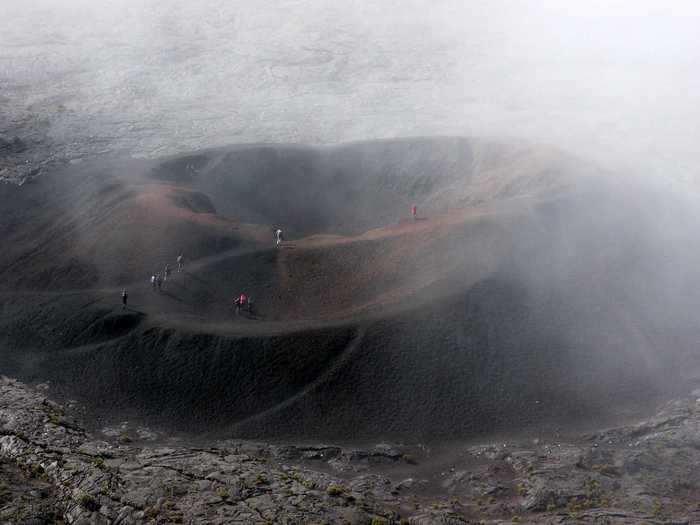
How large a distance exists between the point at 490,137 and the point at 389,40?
3408cm

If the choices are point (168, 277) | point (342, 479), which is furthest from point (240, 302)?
point (342, 479)

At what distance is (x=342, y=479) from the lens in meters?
24.8

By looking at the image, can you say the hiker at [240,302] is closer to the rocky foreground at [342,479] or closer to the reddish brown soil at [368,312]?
the reddish brown soil at [368,312]

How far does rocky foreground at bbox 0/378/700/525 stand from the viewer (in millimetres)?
21562

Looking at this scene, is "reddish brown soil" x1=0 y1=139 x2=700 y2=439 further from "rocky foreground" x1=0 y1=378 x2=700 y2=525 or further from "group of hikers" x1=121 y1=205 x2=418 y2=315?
"rocky foreground" x1=0 y1=378 x2=700 y2=525

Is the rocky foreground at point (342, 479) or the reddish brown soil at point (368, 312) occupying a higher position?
the reddish brown soil at point (368, 312)

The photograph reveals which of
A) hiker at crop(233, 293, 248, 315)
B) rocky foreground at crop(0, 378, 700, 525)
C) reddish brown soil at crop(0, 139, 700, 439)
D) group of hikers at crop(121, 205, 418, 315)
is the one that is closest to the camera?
→ rocky foreground at crop(0, 378, 700, 525)

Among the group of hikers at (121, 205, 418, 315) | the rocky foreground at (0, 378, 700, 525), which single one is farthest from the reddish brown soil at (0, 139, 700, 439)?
the rocky foreground at (0, 378, 700, 525)

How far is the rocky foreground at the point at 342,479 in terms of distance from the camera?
2156 centimetres

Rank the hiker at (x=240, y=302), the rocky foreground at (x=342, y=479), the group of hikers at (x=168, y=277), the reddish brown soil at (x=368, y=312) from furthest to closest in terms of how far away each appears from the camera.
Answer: the group of hikers at (x=168, y=277), the hiker at (x=240, y=302), the reddish brown soil at (x=368, y=312), the rocky foreground at (x=342, y=479)

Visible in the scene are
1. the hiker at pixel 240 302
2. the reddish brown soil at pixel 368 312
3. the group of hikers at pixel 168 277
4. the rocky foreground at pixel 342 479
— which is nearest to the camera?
the rocky foreground at pixel 342 479

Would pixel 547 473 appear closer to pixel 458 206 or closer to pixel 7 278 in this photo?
pixel 458 206

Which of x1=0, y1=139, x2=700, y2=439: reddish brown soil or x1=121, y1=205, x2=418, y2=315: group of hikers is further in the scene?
x1=121, y1=205, x2=418, y2=315: group of hikers

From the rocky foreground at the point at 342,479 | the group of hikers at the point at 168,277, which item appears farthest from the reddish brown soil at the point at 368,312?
the rocky foreground at the point at 342,479
